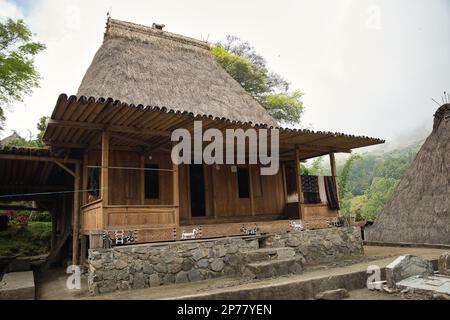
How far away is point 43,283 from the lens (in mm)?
8227

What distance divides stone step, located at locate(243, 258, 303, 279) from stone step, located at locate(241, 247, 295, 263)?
268 mm

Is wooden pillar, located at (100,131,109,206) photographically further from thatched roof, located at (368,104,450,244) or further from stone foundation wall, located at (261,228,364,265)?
thatched roof, located at (368,104,450,244)

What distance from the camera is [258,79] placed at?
24.0 m

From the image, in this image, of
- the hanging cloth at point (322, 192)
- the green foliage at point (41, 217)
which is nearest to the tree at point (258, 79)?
the hanging cloth at point (322, 192)

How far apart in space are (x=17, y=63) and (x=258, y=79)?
580 inches

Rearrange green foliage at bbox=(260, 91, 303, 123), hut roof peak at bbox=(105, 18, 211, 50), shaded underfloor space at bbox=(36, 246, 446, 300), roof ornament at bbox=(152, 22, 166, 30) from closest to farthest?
shaded underfloor space at bbox=(36, 246, 446, 300)
hut roof peak at bbox=(105, 18, 211, 50)
roof ornament at bbox=(152, 22, 166, 30)
green foliage at bbox=(260, 91, 303, 123)

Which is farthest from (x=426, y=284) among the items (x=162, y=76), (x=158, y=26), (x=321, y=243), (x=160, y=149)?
(x=158, y=26)

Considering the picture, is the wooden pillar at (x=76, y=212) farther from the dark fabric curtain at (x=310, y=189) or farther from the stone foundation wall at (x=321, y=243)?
the dark fabric curtain at (x=310, y=189)

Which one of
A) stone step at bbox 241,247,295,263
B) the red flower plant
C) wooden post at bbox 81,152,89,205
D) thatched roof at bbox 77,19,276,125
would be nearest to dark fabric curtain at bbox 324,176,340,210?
thatched roof at bbox 77,19,276,125

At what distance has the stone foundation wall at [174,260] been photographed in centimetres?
634

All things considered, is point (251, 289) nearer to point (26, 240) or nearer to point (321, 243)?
point (321, 243)

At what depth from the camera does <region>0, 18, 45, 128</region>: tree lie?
51.1 feet

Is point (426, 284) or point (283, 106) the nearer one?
point (426, 284)
